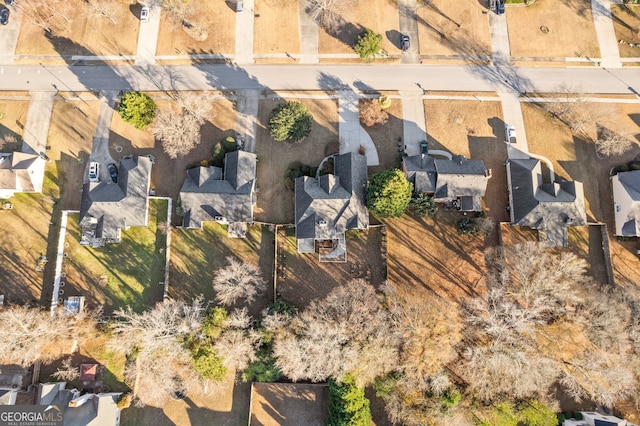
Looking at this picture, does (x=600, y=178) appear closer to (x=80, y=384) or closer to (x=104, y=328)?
(x=104, y=328)

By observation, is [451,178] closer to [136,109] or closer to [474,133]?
[474,133]

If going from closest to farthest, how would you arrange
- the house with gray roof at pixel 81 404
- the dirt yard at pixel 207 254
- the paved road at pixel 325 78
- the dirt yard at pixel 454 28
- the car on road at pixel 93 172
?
the house with gray roof at pixel 81 404, the dirt yard at pixel 207 254, the car on road at pixel 93 172, the paved road at pixel 325 78, the dirt yard at pixel 454 28

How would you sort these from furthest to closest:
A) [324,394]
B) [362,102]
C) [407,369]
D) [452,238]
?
[362,102], [452,238], [324,394], [407,369]

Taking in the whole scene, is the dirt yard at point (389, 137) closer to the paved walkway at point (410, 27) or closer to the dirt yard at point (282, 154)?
the dirt yard at point (282, 154)

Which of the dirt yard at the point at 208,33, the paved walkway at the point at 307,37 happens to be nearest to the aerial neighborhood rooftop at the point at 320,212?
the dirt yard at the point at 208,33

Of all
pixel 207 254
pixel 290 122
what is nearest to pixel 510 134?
pixel 290 122

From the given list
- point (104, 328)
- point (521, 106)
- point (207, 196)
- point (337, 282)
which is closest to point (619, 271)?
point (521, 106)
